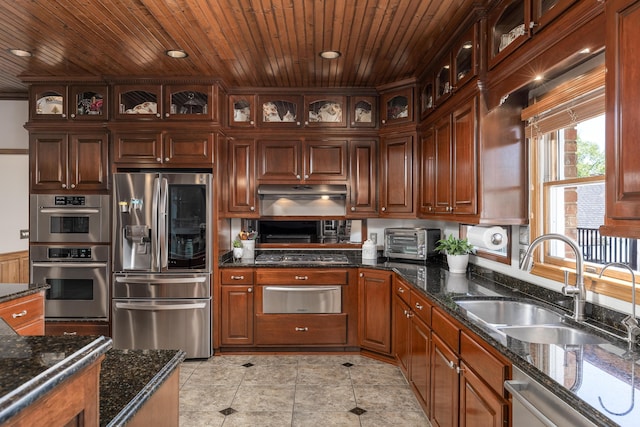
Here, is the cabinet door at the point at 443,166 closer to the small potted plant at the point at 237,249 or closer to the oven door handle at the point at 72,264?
the small potted plant at the point at 237,249

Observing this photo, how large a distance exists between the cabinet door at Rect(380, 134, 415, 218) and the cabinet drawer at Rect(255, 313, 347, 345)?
117 cm

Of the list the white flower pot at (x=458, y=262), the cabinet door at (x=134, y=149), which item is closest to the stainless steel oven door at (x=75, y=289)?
the cabinet door at (x=134, y=149)

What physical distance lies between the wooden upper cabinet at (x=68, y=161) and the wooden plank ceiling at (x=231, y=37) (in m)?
Answer: 0.59

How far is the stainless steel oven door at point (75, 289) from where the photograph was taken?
153 inches

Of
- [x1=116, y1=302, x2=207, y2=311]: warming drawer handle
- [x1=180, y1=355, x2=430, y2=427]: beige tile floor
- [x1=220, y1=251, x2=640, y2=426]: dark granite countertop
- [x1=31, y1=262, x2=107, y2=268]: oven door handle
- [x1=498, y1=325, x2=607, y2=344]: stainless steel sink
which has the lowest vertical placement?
[x1=180, y1=355, x2=430, y2=427]: beige tile floor

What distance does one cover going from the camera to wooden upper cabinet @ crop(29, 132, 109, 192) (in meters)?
3.97

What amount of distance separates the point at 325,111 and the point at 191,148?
4.58 ft

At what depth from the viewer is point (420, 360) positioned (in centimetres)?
281

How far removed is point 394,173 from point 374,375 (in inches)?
74.7

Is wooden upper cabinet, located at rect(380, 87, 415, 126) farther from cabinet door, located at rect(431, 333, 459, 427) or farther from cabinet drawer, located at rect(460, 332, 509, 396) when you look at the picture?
cabinet drawer, located at rect(460, 332, 509, 396)

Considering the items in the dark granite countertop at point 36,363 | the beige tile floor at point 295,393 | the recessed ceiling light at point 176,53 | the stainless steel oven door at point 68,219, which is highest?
the recessed ceiling light at point 176,53

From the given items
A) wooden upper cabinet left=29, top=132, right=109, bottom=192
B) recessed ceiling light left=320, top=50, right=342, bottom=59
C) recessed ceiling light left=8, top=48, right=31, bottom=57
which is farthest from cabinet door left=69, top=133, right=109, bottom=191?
recessed ceiling light left=320, top=50, right=342, bottom=59

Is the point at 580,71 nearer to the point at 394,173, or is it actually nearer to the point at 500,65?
the point at 500,65

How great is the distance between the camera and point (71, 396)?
28.4 inches
